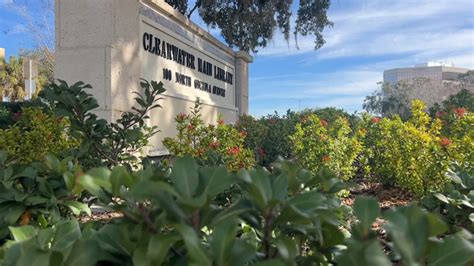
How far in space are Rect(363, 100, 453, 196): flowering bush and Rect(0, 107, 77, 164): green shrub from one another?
3.57 m

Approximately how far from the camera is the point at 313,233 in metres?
1.15

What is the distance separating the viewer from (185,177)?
104 cm

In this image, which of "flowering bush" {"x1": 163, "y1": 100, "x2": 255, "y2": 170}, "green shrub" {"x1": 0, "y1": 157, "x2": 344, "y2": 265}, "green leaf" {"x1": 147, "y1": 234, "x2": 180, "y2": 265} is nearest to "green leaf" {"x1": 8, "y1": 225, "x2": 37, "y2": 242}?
"green shrub" {"x1": 0, "y1": 157, "x2": 344, "y2": 265}

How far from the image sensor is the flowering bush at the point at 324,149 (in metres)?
5.89

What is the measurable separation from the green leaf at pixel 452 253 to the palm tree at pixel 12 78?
3792 cm

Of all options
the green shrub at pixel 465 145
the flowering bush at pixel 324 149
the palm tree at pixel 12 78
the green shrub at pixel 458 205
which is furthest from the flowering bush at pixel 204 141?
the palm tree at pixel 12 78

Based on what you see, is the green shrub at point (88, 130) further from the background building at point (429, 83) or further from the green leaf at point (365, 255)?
the background building at point (429, 83)

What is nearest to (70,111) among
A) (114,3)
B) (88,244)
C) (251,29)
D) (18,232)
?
(18,232)

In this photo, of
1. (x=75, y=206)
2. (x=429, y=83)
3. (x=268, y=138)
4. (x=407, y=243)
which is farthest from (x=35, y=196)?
(x=429, y=83)

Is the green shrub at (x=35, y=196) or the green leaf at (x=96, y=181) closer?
the green leaf at (x=96, y=181)

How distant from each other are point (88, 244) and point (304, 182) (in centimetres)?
67

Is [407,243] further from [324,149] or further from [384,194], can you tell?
[384,194]

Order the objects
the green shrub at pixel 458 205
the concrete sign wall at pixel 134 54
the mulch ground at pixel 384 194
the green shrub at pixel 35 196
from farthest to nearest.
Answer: the concrete sign wall at pixel 134 54, the mulch ground at pixel 384 194, the green shrub at pixel 458 205, the green shrub at pixel 35 196

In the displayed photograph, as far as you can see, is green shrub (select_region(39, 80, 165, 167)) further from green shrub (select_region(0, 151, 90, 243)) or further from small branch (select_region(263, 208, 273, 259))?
small branch (select_region(263, 208, 273, 259))
